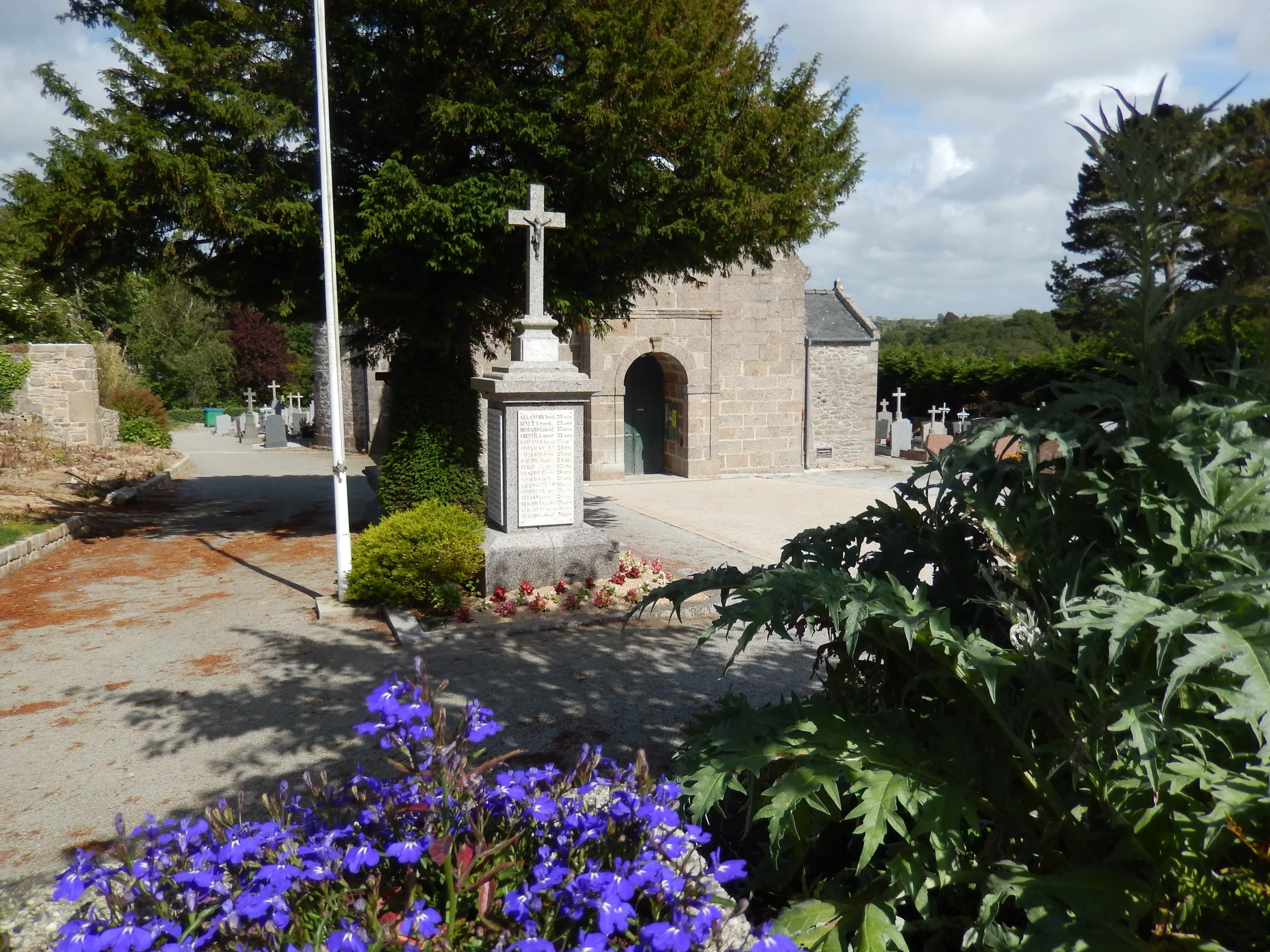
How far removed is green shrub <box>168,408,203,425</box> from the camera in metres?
35.8

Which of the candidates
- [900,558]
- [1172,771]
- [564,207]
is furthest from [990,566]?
[564,207]

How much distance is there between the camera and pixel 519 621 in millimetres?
6879

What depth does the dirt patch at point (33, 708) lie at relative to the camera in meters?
5.07

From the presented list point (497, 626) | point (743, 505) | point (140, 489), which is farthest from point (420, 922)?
point (140, 489)

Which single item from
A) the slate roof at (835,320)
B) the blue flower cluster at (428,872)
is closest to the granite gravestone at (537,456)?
the blue flower cluster at (428,872)

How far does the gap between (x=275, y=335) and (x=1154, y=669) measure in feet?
148

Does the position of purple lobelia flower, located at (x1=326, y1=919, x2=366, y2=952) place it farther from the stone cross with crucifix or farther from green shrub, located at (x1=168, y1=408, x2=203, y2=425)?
green shrub, located at (x1=168, y1=408, x2=203, y2=425)

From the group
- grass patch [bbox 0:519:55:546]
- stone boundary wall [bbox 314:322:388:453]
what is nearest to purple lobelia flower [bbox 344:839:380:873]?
grass patch [bbox 0:519:55:546]

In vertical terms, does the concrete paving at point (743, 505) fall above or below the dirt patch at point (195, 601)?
above

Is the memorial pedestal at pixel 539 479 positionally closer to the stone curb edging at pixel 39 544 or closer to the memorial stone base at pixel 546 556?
the memorial stone base at pixel 546 556

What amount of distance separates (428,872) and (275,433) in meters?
24.8

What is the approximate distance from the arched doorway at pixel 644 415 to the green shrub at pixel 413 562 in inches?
453

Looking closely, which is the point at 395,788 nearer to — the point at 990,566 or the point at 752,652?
the point at 990,566

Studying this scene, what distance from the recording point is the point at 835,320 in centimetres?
2181
